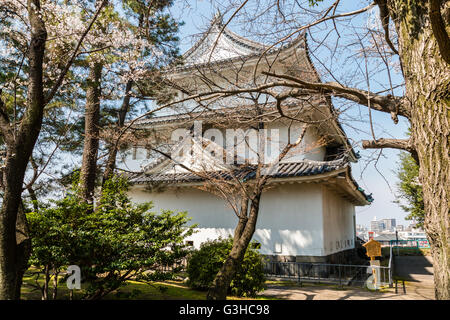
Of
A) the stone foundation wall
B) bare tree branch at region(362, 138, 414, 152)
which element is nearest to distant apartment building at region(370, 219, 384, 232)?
the stone foundation wall

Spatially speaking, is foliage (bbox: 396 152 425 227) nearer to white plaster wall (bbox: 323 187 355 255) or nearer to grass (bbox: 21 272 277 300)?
white plaster wall (bbox: 323 187 355 255)

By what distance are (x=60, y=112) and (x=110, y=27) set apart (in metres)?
4.33

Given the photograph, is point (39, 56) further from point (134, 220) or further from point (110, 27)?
point (110, 27)

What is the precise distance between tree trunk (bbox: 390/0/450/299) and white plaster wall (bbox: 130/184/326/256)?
9.93m

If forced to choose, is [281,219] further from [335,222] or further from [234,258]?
[234,258]

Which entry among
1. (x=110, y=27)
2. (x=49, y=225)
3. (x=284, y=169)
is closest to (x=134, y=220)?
(x=49, y=225)

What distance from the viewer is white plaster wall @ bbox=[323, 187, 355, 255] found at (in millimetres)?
13242

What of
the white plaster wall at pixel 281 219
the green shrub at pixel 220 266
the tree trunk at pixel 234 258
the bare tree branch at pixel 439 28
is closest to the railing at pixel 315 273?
the white plaster wall at pixel 281 219

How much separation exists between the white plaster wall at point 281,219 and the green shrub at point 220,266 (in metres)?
3.65

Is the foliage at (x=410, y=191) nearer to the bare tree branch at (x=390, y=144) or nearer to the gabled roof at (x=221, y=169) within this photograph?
the gabled roof at (x=221, y=169)

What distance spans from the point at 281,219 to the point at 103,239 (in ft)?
28.2

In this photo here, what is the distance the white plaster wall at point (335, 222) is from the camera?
1324 centimetres

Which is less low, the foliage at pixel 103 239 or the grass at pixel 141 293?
the foliage at pixel 103 239

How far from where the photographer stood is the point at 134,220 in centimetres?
724
